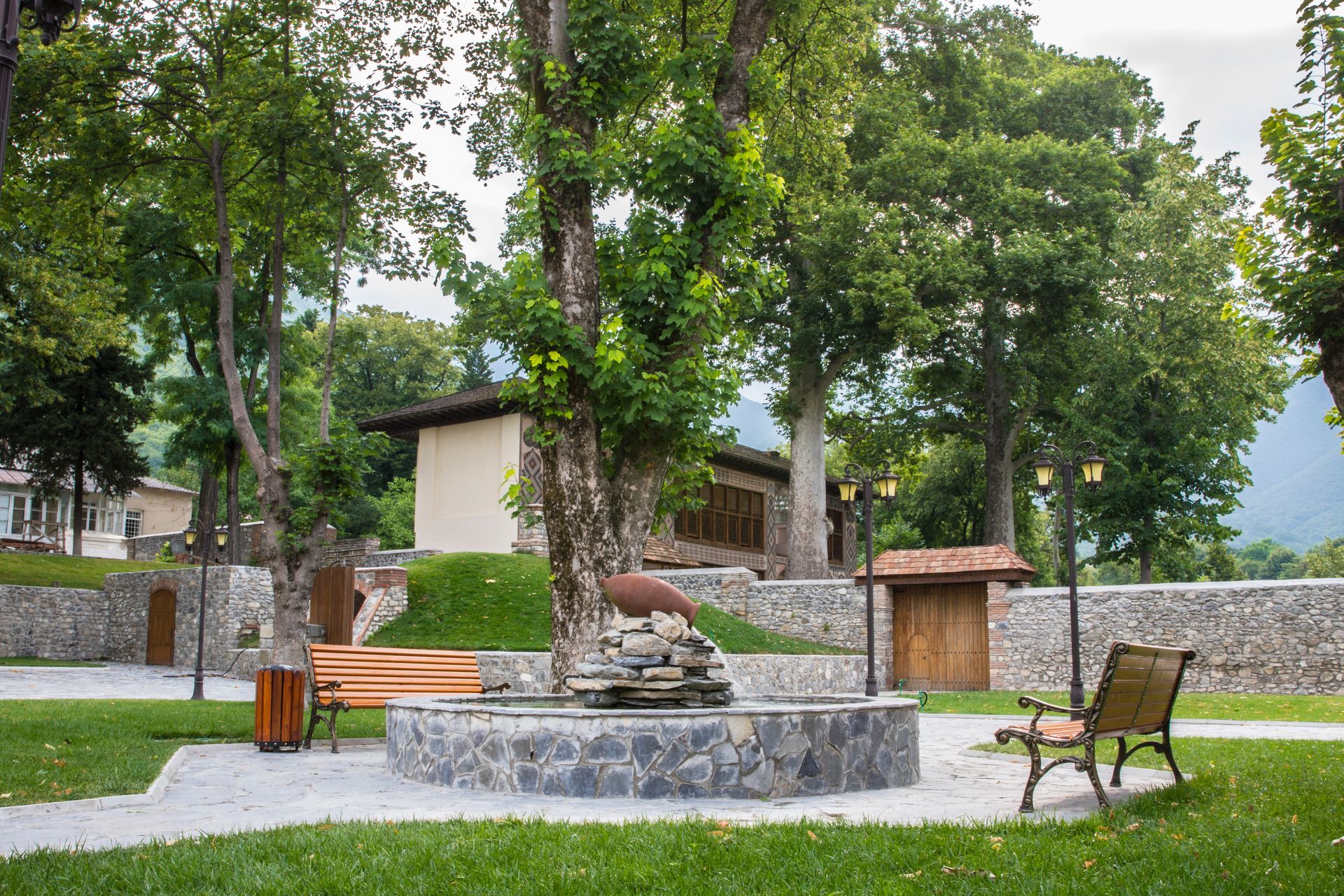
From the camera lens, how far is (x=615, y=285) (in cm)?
1032

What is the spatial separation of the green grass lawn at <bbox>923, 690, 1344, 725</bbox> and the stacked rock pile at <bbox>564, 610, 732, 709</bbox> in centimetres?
605

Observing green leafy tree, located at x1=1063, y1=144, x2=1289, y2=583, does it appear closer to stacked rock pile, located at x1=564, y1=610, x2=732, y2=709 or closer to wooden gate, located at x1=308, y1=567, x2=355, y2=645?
wooden gate, located at x1=308, y1=567, x2=355, y2=645

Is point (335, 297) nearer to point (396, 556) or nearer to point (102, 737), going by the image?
point (102, 737)

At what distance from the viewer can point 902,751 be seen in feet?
23.3

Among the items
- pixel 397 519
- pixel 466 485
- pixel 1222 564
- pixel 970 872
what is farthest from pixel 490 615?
pixel 1222 564

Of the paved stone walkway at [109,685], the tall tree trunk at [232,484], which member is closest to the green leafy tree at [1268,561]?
the tall tree trunk at [232,484]

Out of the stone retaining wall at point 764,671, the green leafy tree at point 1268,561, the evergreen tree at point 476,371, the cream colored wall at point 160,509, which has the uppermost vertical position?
the evergreen tree at point 476,371

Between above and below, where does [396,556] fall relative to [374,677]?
above

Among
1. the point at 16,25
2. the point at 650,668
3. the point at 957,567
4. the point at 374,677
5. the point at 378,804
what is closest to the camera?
the point at 16,25

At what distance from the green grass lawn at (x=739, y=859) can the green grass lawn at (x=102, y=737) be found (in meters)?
2.15

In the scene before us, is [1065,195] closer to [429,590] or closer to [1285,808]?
[429,590]

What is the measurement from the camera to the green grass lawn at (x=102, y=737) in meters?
6.21

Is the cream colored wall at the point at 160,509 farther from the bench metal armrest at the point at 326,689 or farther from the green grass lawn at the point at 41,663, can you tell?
the bench metal armrest at the point at 326,689

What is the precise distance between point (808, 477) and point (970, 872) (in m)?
23.5
